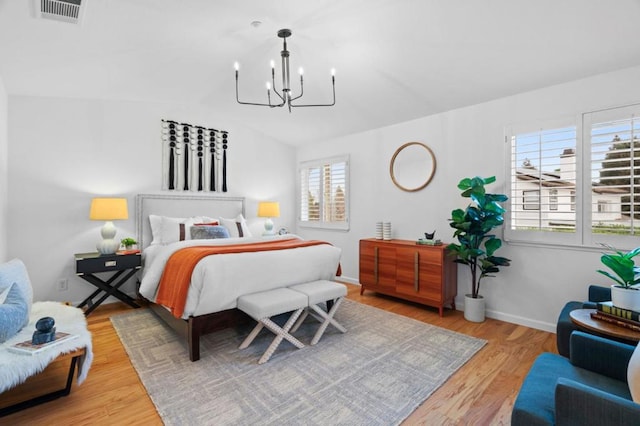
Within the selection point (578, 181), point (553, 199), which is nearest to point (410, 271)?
point (553, 199)

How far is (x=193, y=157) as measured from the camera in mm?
4855

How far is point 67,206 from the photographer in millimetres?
3893

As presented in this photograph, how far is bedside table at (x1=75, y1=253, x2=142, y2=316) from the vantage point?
3.52m

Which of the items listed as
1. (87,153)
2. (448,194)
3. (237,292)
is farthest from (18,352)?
(448,194)

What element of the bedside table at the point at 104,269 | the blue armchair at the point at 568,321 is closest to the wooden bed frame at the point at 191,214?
the bedside table at the point at 104,269

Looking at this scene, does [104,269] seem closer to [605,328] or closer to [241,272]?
[241,272]

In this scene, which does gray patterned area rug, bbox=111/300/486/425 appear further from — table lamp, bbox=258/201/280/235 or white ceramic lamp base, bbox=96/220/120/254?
table lamp, bbox=258/201/280/235

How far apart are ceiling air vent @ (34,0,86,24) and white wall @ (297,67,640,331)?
3.18 metres

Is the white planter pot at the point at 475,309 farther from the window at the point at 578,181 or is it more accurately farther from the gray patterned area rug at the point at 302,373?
the window at the point at 578,181

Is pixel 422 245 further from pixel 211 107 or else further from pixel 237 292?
pixel 211 107

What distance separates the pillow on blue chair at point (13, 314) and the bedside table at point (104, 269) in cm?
139

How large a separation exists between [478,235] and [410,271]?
0.91 metres

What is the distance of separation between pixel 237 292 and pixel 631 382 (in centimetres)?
253

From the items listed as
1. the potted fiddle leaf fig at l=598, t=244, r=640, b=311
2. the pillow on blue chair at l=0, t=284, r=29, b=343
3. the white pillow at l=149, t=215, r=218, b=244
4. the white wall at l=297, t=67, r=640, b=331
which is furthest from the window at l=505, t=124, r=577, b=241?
the pillow on blue chair at l=0, t=284, r=29, b=343
